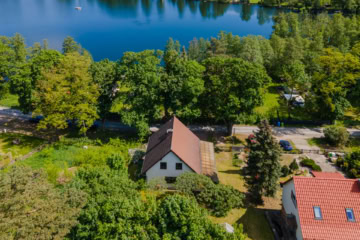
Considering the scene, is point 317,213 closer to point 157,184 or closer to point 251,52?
point 157,184

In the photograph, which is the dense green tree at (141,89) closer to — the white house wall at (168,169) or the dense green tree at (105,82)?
the dense green tree at (105,82)

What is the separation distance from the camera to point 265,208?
110ft

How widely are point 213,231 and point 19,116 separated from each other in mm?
49838

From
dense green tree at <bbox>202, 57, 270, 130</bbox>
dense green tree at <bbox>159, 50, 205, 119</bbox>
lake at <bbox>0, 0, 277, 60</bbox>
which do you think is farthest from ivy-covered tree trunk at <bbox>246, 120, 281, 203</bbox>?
lake at <bbox>0, 0, 277, 60</bbox>

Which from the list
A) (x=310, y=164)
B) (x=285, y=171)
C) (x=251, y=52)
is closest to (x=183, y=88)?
(x=285, y=171)

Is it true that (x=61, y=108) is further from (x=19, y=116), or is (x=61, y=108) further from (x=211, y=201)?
(x=211, y=201)

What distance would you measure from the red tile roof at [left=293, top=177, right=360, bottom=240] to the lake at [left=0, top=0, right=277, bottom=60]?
8021 centimetres

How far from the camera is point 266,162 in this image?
32.0 m

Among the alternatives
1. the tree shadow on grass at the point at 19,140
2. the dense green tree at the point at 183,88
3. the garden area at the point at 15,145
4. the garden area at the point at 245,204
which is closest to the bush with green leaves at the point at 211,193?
the garden area at the point at 245,204

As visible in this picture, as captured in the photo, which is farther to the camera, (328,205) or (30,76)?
(30,76)

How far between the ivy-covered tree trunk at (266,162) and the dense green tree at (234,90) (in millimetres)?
12935

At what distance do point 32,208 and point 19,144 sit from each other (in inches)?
1129

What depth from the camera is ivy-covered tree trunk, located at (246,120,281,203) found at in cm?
3212

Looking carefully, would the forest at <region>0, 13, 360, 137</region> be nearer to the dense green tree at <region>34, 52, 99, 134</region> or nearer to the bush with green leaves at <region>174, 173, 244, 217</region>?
the dense green tree at <region>34, 52, 99, 134</region>
